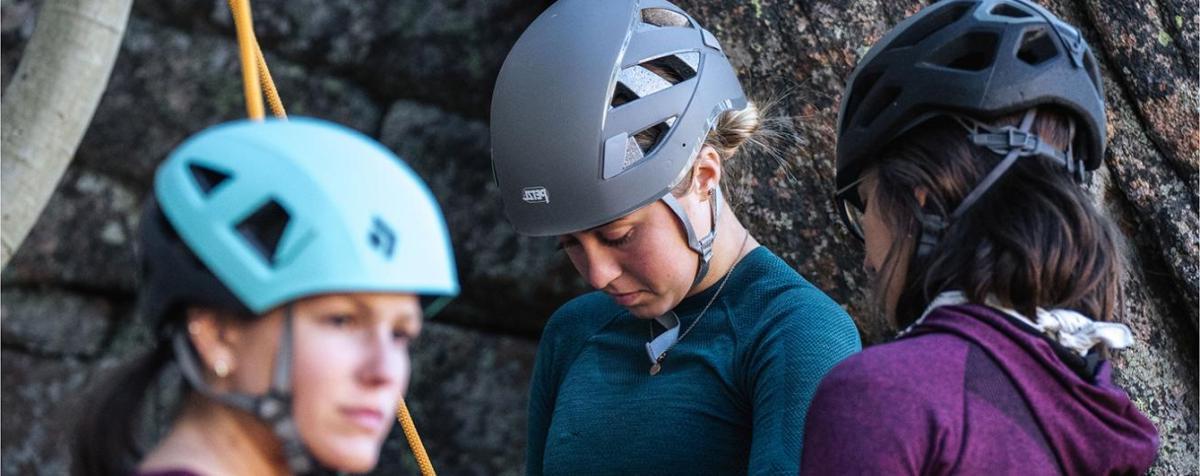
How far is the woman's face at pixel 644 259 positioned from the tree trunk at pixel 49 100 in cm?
137

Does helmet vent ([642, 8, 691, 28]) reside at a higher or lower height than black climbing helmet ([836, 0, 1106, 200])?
lower

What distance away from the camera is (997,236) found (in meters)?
2.19

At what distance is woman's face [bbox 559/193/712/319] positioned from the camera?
9.34ft

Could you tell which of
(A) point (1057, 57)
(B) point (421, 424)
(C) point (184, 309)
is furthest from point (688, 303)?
(B) point (421, 424)

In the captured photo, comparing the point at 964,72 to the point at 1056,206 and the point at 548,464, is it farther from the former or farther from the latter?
the point at 548,464

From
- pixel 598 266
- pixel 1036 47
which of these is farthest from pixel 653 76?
pixel 1036 47

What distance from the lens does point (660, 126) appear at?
2902mm

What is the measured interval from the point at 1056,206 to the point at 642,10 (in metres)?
1.15

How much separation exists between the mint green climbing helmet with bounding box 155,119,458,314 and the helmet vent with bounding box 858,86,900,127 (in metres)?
0.95

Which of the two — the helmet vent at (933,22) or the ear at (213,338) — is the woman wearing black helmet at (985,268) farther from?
the ear at (213,338)

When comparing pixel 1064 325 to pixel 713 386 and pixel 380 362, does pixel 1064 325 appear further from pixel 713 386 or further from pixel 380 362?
pixel 380 362

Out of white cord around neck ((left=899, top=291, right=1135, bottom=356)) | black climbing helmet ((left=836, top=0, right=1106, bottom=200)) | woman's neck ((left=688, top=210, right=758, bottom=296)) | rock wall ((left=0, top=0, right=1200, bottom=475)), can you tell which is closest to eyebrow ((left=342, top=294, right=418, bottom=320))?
white cord around neck ((left=899, top=291, right=1135, bottom=356))

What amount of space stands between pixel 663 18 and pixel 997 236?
1123mm

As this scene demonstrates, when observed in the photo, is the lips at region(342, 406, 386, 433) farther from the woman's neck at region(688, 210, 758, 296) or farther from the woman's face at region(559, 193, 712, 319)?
the woman's neck at region(688, 210, 758, 296)
